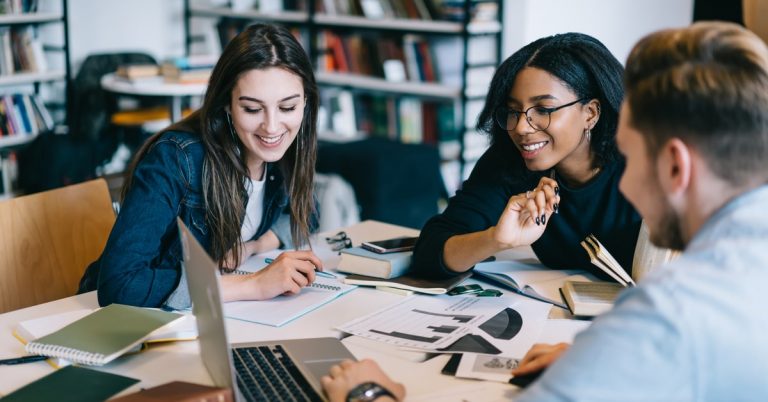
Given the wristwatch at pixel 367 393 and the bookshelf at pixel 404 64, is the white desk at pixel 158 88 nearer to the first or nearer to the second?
the bookshelf at pixel 404 64

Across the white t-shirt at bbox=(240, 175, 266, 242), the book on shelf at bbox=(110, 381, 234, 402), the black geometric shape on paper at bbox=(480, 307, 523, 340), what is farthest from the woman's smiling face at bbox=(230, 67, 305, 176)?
the book on shelf at bbox=(110, 381, 234, 402)

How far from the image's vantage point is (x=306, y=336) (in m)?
1.56

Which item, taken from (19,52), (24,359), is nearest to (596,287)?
(24,359)

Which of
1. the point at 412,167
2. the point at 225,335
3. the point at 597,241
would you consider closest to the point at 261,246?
the point at 597,241

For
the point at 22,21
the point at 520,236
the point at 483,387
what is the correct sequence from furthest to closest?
the point at 22,21 < the point at 520,236 < the point at 483,387

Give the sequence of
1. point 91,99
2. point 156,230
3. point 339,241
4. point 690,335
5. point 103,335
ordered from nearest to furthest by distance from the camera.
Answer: point 690,335
point 103,335
point 156,230
point 339,241
point 91,99

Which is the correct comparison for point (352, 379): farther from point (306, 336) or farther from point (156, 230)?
point (156, 230)

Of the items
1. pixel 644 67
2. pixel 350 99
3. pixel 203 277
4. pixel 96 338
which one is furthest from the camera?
pixel 350 99

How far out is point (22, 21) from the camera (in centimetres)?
470

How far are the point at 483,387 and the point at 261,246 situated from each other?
91cm

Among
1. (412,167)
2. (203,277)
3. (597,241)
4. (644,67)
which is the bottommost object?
(412,167)

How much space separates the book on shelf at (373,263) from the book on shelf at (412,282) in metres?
0.01

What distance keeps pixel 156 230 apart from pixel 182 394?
0.59 metres

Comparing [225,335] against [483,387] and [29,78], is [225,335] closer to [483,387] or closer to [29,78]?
[483,387]
